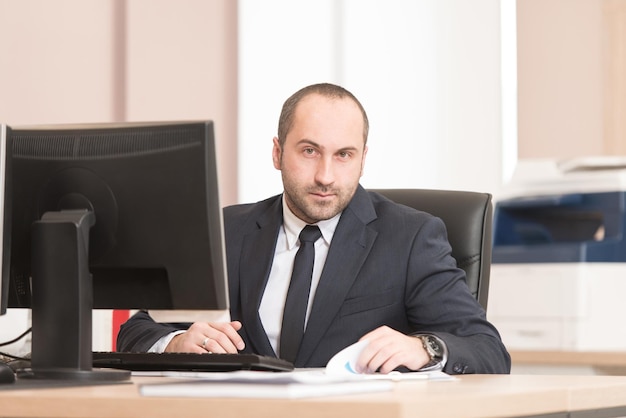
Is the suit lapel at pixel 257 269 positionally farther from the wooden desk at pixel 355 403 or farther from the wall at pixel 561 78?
the wall at pixel 561 78

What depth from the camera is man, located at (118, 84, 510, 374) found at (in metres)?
1.90

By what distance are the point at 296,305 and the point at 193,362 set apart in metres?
0.50

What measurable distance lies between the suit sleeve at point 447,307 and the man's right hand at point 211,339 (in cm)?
35

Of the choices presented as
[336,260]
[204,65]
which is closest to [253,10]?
[204,65]

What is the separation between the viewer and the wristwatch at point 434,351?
1.58 metres

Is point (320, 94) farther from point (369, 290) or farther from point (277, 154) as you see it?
point (369, 290)

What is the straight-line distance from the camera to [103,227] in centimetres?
140

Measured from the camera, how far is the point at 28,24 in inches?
115

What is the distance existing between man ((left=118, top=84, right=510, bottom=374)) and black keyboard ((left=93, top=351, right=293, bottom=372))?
22 cm

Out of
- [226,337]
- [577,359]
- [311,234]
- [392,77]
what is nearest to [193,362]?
[226,337]

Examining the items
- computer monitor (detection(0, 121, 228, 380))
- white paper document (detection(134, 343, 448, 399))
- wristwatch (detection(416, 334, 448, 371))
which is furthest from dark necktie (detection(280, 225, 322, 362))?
white paper document (detection(134, 343, 448, 399))

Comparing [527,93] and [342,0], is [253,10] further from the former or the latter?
[527,93]

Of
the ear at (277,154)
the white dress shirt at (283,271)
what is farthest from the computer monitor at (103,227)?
the ear at (277,154)

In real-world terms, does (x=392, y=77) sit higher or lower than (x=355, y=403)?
higher
